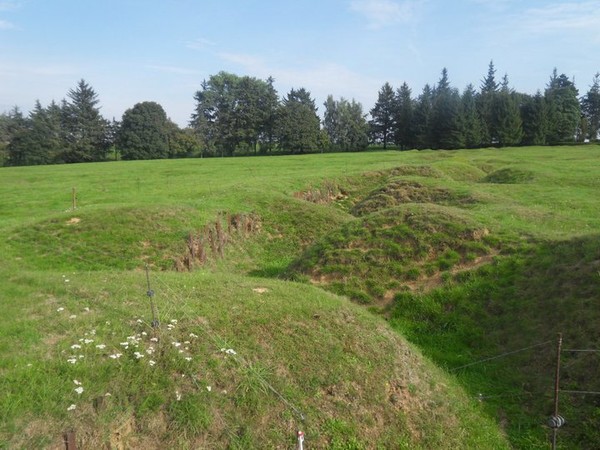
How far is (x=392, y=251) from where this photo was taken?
17203 millimetres

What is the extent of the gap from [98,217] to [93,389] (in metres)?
16.0

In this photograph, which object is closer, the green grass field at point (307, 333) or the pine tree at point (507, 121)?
the green grass field at point (307, 333)

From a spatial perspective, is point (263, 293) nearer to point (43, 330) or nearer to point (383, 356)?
point (383, 356)

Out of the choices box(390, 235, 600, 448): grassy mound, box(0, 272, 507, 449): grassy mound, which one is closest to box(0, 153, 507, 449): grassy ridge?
box(0, 272, 507, 449): grassy mound

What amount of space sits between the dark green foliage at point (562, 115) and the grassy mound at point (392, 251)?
82583mm

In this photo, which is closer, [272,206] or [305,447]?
[305,447]

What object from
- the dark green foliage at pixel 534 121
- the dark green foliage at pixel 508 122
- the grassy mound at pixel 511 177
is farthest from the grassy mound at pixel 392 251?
the dark green foliage at pixel 534 121

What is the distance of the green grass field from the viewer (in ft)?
24.5

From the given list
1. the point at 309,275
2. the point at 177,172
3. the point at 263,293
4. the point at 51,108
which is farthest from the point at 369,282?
the point at 51,108

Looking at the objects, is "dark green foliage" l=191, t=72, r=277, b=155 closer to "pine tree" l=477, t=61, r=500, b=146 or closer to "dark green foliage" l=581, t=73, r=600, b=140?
"pine tree" l=477, t=61, r=500, b=146

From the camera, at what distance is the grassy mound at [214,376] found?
7.06 metres

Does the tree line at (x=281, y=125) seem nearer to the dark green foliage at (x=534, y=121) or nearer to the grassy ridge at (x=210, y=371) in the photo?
the dark green foliage at (x=534, y=121)

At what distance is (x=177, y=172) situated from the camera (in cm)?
4934

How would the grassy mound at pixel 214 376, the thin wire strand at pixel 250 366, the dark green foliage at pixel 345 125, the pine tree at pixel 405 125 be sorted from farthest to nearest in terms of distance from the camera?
the dark green foliage at pixel 345 125, the pine tree at pixel 405 125, the thin wire strand at pixel 250 366, the grassy mound at pixel 214 376
